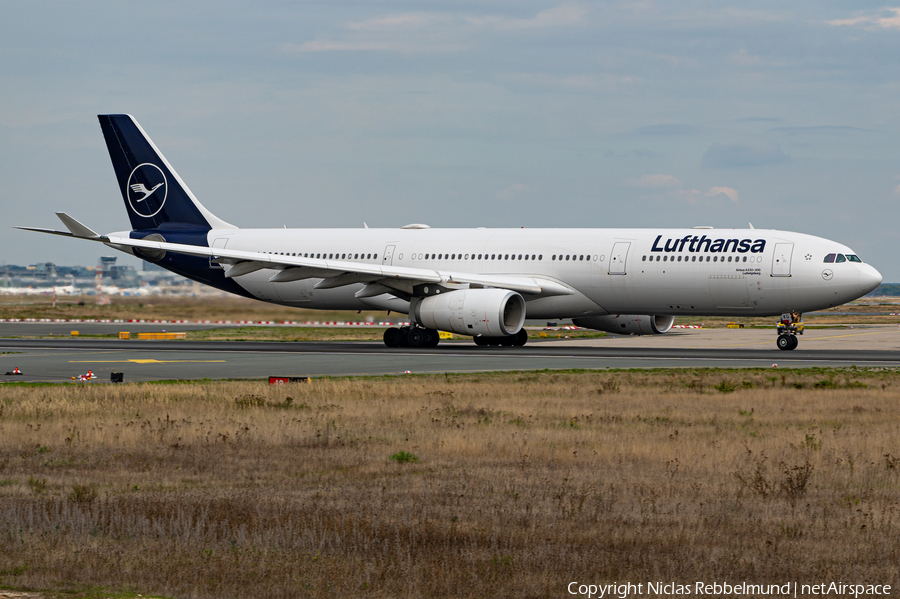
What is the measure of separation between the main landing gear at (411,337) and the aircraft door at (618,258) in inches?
260

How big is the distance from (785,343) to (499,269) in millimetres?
10131

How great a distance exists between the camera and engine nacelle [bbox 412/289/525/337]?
110ft

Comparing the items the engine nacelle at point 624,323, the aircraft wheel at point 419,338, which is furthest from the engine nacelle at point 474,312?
the engine nacelle at point 624,323

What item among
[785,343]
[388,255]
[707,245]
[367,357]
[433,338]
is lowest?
[367,357]

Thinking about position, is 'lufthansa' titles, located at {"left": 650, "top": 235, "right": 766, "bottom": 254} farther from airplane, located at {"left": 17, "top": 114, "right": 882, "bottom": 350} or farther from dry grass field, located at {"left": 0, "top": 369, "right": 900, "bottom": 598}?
dry grass field, located at {"left": 0, "top": 369, "right": 900, "bottom": 598}

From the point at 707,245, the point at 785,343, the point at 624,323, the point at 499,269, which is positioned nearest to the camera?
the point at 707,245

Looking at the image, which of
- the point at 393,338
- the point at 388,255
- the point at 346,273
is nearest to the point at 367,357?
the point at 346,273

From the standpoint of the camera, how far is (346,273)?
35844 millimetres

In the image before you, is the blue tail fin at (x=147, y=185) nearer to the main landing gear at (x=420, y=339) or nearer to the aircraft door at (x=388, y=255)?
the aircraft door at (x=388, y=255)

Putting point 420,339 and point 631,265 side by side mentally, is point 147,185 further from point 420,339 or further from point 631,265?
point 631,265

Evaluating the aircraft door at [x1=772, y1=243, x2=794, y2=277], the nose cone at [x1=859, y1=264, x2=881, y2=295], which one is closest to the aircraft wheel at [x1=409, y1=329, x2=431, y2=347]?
the aircraft door at [x1=772, y1=243, x2=794, y2=277]

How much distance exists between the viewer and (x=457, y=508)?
973cm

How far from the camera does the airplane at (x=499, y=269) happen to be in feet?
110

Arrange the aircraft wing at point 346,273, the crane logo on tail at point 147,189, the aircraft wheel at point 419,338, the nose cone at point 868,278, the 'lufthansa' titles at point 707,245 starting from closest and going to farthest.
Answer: the nose cone at point 868,278 < the 'lufthansa' titles at point 707,245 < the aircraft wing at point 346,273 < the aircraft wheel at point 419,338 < the crane logo on tail at point 147,189
